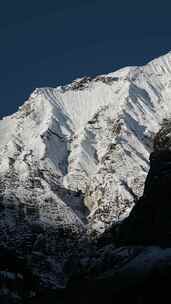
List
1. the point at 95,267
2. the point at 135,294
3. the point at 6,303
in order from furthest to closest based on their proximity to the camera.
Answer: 1. the point at 6,303
2. the point at 95,267
3. the point at 135,294

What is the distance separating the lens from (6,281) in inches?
5610

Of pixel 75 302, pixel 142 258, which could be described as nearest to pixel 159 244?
pixel 142 258

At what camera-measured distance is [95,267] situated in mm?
122125

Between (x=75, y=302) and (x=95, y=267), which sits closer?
(x=75, y=302)

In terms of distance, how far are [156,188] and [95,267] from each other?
26.0m

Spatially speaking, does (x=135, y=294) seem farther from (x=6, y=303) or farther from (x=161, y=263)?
(x=6, y=303)

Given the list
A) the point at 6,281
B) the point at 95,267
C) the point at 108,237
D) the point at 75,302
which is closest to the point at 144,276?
the point at 75,302

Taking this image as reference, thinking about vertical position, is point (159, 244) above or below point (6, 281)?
below

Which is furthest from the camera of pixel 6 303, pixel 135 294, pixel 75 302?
pixel 6 303

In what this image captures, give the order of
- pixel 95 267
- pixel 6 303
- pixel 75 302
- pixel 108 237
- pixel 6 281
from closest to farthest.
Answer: pixel 75 302, pixel 95 267, pixel 6 303, pixel 6 281, pixel 108 237

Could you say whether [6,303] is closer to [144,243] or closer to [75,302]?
[144,243]

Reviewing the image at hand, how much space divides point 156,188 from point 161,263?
1868 inches

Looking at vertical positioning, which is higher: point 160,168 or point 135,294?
point 160,168

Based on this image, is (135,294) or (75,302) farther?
(75,302)
